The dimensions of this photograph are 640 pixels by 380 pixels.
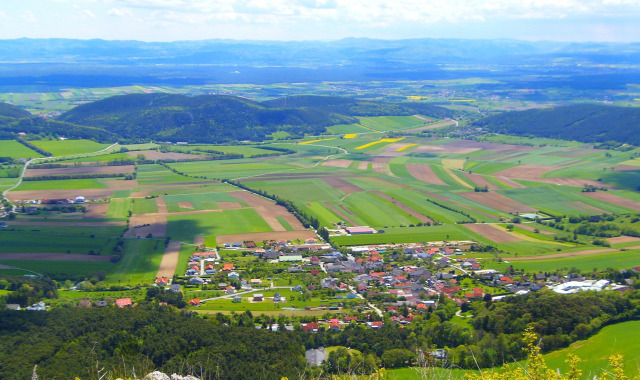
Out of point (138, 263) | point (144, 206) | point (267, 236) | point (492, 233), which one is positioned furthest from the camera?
point (144, 206)

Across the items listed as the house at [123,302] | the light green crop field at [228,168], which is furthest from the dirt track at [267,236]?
the light green crop field at [228,168]

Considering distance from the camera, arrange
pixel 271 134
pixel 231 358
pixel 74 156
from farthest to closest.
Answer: pixel 271 134 < pixel 74 156 < pixel 231 358

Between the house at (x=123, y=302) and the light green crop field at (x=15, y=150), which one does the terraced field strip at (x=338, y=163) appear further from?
the house at (x=123, y=302)

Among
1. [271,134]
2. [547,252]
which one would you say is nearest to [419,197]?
[547,252]

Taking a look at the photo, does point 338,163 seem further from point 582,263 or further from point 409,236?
point 582,263

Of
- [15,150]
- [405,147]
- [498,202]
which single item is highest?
[15,150]

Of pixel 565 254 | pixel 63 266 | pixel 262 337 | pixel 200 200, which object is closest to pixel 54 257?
pixel 63 266

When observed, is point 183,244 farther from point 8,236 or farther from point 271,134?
point 271,134
